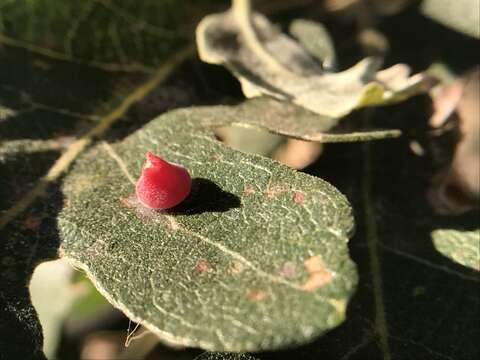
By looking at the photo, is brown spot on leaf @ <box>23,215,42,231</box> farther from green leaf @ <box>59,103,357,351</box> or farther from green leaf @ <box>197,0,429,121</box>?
green leaf @ <box>197,0,429,121</box>

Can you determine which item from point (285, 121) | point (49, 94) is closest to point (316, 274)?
point (285, 121)

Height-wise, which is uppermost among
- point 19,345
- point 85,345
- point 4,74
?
point 4,74

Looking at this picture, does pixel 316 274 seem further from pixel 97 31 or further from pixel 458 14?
pixel 97 31

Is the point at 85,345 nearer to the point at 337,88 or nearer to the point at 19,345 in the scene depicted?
the point at 19,345

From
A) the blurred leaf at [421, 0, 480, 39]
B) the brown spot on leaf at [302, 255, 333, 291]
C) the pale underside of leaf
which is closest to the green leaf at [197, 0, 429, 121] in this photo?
the pale underside of leaf

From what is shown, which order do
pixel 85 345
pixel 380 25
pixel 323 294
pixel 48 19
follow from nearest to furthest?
1. pixel 323 294
2. pixel 48 19
3. pixel 380 25
4. pixel 85 345

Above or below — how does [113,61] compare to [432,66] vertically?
below

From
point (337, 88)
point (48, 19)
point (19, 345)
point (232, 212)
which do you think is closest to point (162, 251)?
point (232, 212)

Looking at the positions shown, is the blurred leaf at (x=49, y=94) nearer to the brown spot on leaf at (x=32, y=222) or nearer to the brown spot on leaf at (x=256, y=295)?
the brown spot on leaf at (x=32, y=222)
